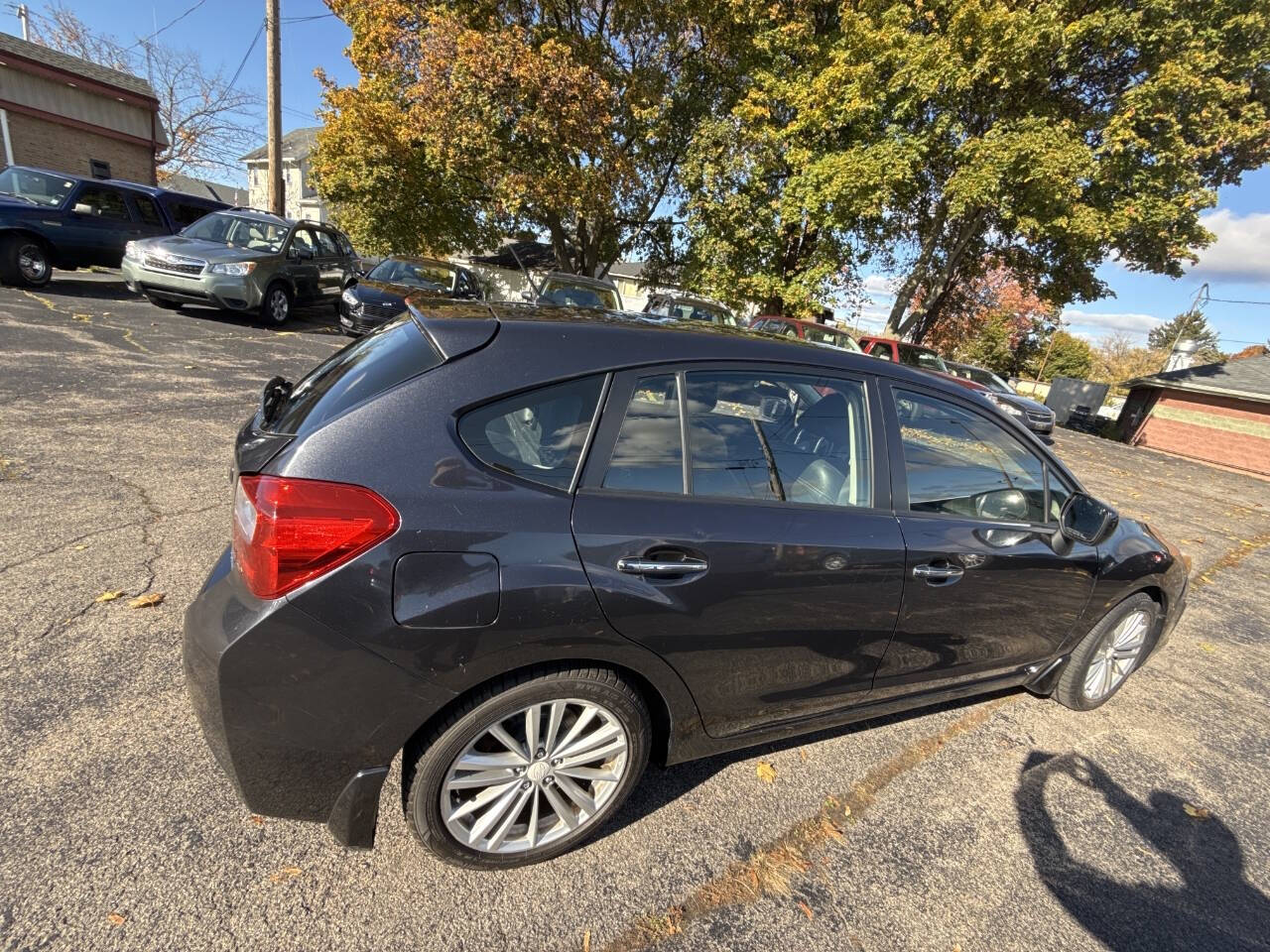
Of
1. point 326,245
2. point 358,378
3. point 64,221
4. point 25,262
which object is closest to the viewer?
point 358,378

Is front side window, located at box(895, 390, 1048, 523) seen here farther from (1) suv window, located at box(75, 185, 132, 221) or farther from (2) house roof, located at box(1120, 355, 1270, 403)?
(2) house roof, located at box(1120, 355, 1270, 403)

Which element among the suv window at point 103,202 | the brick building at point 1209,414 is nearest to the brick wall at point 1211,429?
the brick building at point 1209,414

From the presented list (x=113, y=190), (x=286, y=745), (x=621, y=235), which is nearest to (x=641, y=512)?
(x=286, y=745)

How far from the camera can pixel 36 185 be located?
9.73 meters

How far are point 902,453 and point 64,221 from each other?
1310 centimetres

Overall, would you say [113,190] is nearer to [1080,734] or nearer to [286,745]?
[286,745]

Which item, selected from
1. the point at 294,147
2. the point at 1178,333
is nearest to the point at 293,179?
the point at 294,147

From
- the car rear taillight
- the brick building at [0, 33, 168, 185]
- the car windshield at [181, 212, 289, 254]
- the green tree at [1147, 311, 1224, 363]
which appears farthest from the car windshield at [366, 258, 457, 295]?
the green tree at [1147, 311, 1224, 363]

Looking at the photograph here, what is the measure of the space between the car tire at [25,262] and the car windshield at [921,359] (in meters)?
15.6

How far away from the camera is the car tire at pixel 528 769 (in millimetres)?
1703

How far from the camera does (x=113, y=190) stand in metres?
10.3

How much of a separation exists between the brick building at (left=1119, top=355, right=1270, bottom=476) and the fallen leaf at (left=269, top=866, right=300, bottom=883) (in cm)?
2532

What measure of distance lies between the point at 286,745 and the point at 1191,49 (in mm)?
20438

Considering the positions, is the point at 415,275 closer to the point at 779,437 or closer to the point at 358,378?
the point at 358,378
